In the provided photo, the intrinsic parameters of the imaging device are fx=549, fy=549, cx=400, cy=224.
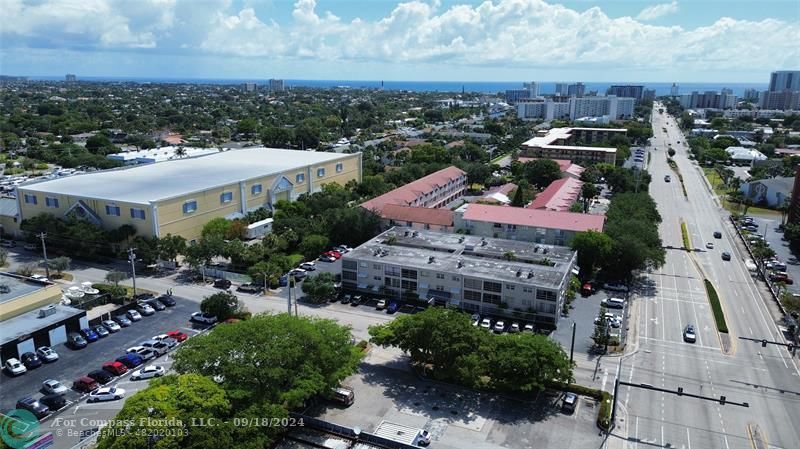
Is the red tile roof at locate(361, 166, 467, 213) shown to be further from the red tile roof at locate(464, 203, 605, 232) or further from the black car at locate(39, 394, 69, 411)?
the black car at locate(39, 394, 69, 411)

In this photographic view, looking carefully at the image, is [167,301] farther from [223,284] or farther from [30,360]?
[30,360]

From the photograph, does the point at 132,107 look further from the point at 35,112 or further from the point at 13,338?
the point at 13,338

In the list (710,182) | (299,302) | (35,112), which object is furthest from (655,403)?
(35,112)

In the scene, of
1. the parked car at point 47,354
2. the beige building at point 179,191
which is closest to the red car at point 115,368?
the parked car at point 47,354

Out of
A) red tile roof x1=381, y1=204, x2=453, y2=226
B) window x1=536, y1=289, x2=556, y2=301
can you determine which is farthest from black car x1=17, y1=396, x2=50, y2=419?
red tile roof x1=381, y1=204, x2=453, y2=226

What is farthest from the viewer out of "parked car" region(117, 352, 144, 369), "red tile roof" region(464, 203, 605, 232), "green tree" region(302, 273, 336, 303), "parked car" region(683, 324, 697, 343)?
"red tile roof" region(464, 203, 605, 232)

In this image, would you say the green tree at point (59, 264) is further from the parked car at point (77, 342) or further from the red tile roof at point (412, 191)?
the red tile roof at point (412, 191)
